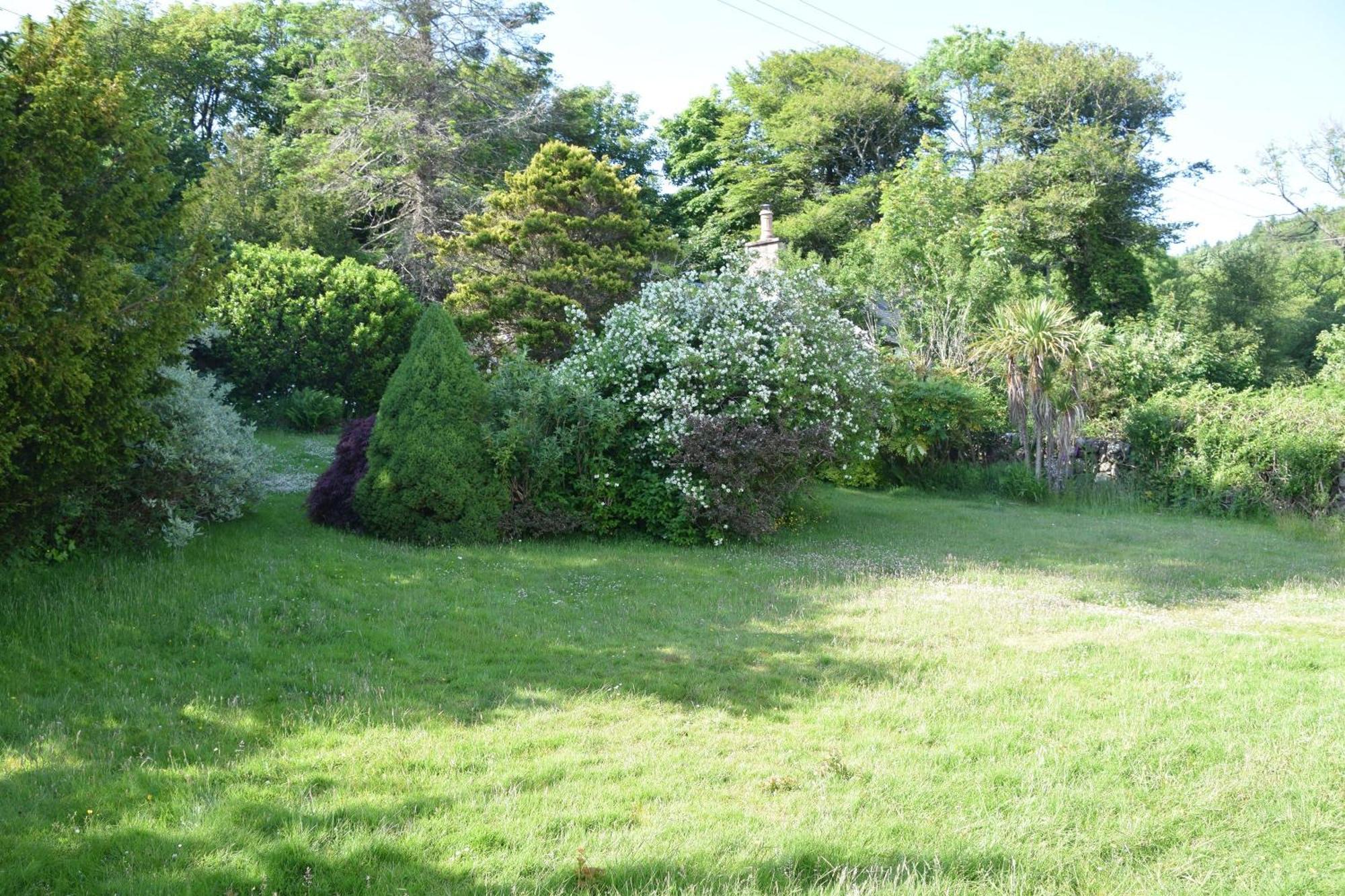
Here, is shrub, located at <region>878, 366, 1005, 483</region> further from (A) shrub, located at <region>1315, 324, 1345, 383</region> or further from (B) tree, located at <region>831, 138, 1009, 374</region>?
(A) shrub, located at <region>1315, 324, 1345, 383</region>

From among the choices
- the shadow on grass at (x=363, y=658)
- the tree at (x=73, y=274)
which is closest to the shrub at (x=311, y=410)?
the shadow on grass at (x=363, y=658)

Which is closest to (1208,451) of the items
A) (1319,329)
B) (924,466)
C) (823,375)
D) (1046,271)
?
(924,466)

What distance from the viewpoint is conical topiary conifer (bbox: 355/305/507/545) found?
10.1m

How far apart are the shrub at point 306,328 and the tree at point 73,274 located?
10628 mm

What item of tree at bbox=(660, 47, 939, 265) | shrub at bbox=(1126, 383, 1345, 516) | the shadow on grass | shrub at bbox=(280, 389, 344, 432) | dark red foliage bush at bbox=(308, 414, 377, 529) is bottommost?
the shadow on grass

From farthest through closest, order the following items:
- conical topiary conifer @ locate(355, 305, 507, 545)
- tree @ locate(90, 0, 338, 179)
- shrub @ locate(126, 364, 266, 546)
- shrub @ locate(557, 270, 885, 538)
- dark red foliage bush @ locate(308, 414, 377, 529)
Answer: tree @ locate(90, 0, 338, 179) < shrub @ locate(557, 270, 885, 538) < dark red foliage bush @ locate(308, 414, 377, 529) < conical topiary conifer @ locate(355, 305, 507, 545) < shrub @ locate(126, 364, 266, 546)

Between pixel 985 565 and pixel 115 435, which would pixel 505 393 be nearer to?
pixel 115 435

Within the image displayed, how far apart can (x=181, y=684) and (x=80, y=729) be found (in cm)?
79

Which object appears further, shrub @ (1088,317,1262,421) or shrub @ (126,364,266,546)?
shrub @ (1088,317,1262,421)

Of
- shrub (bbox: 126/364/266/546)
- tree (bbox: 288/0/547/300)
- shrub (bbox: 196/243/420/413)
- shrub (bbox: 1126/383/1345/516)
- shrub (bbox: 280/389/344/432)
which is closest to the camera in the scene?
shrub (bbox: 126/364/266/546)

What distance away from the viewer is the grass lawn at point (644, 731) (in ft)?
11.8

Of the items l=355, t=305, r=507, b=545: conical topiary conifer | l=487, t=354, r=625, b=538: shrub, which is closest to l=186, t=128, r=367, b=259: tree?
A: l=355, t=305, r=507, b=545: conical topiary conifer

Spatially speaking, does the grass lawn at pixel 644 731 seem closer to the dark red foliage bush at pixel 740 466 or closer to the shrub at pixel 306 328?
the dark red foliage bush at pixel 740 466

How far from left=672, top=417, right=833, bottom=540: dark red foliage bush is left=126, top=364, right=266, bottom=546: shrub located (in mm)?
4785
